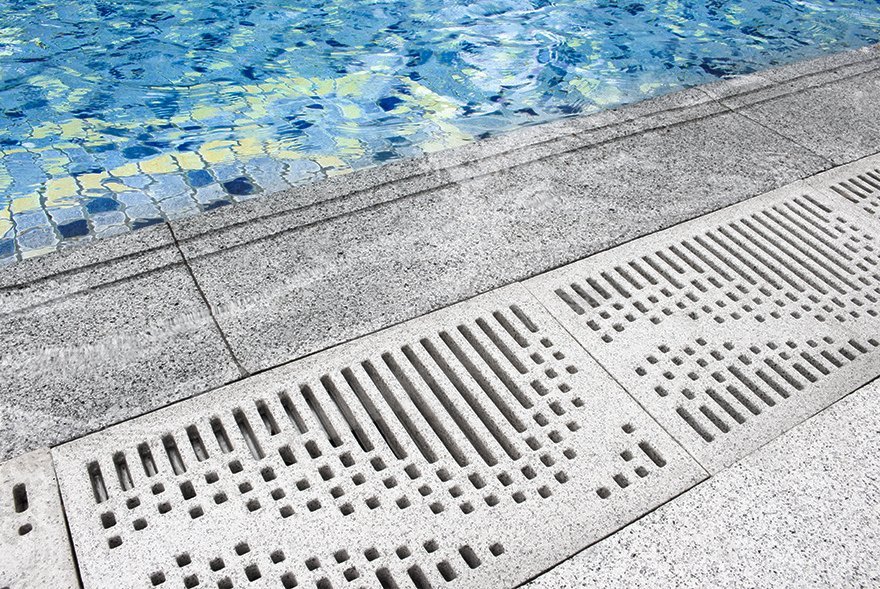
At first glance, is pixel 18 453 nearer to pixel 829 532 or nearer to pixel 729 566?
pixel 729 566

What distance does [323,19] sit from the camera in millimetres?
6062

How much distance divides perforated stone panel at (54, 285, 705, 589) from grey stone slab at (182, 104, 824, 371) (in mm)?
219

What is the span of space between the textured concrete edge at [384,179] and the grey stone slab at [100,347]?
73 mm

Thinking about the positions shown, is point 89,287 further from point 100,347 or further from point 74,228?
point 74,228

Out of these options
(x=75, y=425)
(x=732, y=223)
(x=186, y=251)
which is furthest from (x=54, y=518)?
(x=732, y=223)

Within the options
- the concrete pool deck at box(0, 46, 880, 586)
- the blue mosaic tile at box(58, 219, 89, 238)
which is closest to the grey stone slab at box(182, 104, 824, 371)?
the concrete pool deck at box(0, 46, 880, 586)

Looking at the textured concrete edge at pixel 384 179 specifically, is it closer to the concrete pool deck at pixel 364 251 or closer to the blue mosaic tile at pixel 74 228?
the concrete pool deck at pixel 364 251

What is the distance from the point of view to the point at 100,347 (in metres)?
2.36

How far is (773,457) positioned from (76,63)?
5.18 metres

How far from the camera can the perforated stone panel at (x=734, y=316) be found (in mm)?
2266

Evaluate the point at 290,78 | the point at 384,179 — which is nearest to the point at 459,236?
the point at 384,179

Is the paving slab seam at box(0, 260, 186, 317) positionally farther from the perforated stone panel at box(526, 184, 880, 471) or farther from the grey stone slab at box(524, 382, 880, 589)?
the grey stone slab at box(524, 382, 880, 589)

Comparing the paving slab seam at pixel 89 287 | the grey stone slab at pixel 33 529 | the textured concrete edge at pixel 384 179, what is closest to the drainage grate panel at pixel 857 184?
the textured concrete edge at pixel 384 179

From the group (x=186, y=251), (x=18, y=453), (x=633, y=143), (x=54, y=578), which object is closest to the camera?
(x=54, y=578)
